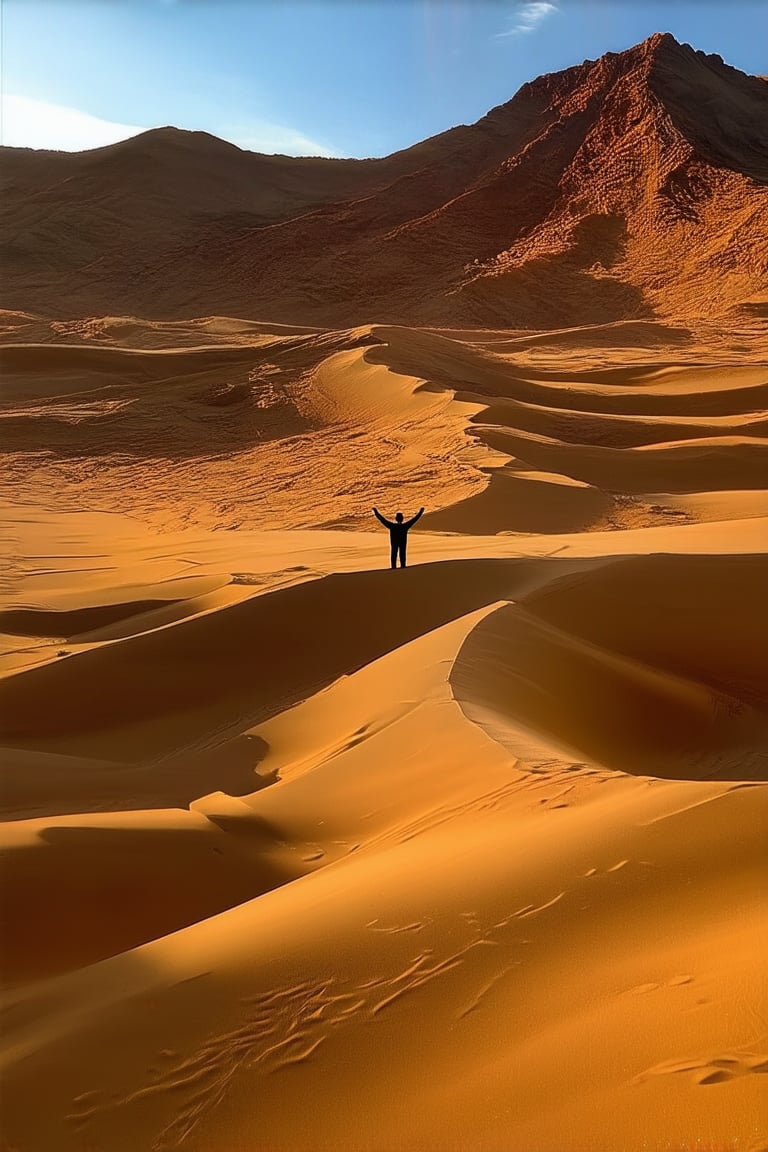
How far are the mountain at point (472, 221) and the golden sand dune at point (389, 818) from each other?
2374 cm

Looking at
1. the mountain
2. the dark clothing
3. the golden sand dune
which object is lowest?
the golden sand dune

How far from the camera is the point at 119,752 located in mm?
6730

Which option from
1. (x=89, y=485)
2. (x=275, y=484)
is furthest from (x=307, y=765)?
(x=89, y=485)

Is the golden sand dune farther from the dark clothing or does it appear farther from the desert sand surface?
the dark clothing

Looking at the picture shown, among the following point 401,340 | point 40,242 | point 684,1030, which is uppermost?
point 40,242

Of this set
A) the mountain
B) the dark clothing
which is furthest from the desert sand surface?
the mountain

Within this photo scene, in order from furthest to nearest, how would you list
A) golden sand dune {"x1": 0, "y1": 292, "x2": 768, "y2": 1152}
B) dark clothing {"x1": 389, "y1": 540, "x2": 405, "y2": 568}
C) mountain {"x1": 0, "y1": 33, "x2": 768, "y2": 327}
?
mountain {"x1": 0, "y1": 33, "x2": 768, "y2": 327}
dark clothing {"x1": 389, "y1": 540, "x2": 405, "y2": 568}
golden sand dune {"x1": 0, "y1": 292, "x2": 768, "y2": 1152}

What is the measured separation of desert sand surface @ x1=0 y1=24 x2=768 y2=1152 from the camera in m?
2.69

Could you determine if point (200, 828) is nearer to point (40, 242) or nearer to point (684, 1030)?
point (684, 1030)

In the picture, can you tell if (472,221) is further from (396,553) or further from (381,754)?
(381,754)

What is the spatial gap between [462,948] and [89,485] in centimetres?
1552

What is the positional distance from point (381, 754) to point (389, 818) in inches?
31.6

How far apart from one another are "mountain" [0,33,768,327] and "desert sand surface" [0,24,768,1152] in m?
15.0

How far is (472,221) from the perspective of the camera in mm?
43906
